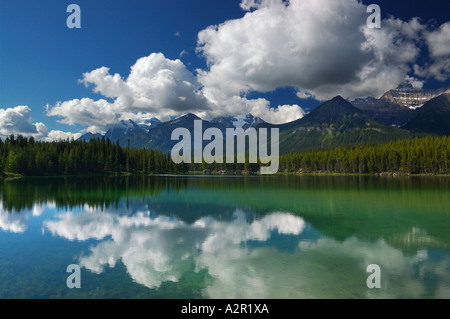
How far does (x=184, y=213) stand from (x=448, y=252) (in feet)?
90.8

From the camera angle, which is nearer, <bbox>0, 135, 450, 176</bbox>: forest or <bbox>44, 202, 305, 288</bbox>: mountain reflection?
<bbox>44, 202, 305, 288</bbox>: mountain reflection

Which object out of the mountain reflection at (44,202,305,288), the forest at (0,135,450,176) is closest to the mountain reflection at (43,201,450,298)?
the mountain reflection at (44,202,305,288)

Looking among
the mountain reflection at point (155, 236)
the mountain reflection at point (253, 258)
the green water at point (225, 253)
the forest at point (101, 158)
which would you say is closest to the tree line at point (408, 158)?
the forest at point (101, 158)

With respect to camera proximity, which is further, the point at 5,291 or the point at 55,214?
the point at 55,214

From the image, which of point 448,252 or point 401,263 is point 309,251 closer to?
point 401,263

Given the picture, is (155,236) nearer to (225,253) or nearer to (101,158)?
(225,253)

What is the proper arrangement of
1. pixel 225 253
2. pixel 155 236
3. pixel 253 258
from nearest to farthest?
pixel 253 258
pixel 225 253
pixel 155 236

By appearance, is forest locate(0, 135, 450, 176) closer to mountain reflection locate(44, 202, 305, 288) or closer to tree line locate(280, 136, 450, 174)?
tree line locate(280, 136, 450, 174)

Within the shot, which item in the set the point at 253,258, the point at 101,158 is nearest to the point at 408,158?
the point at 253,258

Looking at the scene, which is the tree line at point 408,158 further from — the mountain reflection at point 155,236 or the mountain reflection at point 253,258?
the mountain reflection at point 253,258

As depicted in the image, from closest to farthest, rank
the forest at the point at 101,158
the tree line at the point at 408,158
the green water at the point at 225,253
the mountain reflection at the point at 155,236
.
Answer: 1. the green water at the point at 225,253
2. the mountain reflection at the point at 155,236
3. the forest at the point at 101,158
4. the tree line at the point at 408,158
